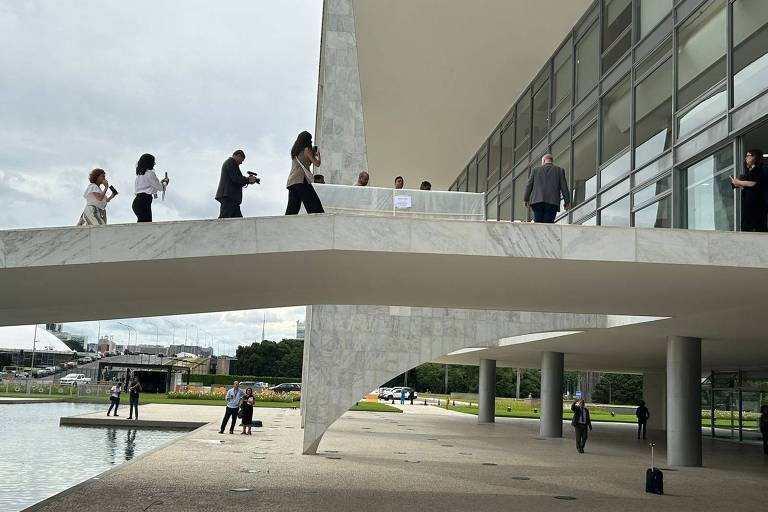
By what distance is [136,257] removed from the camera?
10.5 m

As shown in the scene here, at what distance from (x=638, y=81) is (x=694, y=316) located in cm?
532

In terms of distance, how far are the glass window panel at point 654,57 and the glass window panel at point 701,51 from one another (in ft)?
1.27

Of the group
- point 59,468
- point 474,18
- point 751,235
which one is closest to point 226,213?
point 751,235

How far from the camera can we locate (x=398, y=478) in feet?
54.5

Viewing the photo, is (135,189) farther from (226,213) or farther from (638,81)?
(638,81)

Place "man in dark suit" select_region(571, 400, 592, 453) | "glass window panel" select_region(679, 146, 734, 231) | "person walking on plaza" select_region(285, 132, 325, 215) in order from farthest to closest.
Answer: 1. "man in dark suit" select_region(571, 400, 592, 453)
2. "glass window panel" select_region(679, 146, 734, 231)
3. "person walking on plaza" select_region(285, 132, 325, 215)

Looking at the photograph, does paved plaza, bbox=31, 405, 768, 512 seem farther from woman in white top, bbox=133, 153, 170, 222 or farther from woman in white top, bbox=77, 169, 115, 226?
woman in white top, bbox=133, 153, 170, 222

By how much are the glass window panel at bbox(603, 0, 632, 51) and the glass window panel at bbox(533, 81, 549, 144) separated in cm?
411

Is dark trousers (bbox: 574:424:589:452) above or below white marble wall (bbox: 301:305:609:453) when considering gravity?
below

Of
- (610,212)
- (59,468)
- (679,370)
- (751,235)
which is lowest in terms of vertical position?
(59,468)

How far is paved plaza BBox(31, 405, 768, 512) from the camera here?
13047 mm

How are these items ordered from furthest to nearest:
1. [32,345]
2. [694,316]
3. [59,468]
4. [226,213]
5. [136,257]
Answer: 1. [32,345]
2. [59,468]
3. [694,316]
4. [226,213]
5. [136,257]

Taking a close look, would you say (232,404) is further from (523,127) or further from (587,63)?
(587,63)

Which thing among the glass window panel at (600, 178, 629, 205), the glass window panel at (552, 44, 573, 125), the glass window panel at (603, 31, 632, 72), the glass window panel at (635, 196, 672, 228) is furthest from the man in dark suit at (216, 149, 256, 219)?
the glass window panel at (552, 44, 573, 125)
